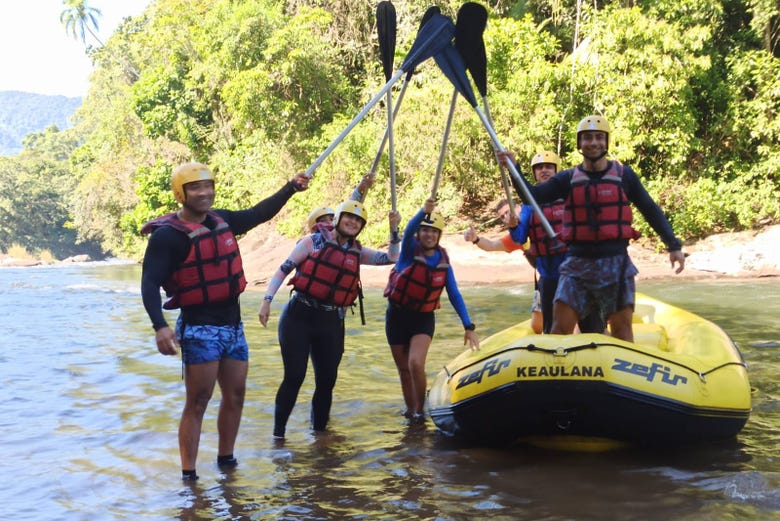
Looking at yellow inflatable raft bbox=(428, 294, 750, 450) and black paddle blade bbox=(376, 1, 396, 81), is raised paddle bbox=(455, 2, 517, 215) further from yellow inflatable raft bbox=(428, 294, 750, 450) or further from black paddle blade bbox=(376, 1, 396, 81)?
yellow inflatable raft bbox=(428, 294, 750, 450)

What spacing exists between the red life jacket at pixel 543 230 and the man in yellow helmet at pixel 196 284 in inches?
83.7

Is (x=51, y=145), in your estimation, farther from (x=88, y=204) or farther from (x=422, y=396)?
(x=422, y=396)

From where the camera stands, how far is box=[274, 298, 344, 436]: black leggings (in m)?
4.77

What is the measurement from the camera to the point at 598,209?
4355mm

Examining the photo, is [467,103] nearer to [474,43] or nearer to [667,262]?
[667,262]

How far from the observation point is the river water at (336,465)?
11.9 ft

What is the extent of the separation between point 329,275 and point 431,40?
181cm

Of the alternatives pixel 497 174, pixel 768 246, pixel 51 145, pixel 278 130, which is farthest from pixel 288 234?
pixel 51 145

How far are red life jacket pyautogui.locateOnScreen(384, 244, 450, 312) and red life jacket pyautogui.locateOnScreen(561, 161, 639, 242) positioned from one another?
3.15 feet

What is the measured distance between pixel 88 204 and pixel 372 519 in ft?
106

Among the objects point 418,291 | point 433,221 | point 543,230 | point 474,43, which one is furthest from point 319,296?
point 474,43

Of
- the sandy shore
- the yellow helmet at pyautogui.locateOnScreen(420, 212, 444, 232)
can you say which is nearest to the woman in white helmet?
the yellow helmet at pyautogui.locateOnScreen(420, 212, 444, 232)

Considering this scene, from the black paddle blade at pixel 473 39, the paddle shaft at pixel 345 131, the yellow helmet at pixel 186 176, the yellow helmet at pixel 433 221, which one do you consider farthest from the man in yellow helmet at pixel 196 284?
the black paddle blade at pixel 473 39

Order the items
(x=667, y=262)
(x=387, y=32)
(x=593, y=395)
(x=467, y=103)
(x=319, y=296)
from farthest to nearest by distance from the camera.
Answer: (x=467, y=103) → (x=667, y=262) → (x=387, y=32) → (x=319, y=296) → (x=593, y=395)
